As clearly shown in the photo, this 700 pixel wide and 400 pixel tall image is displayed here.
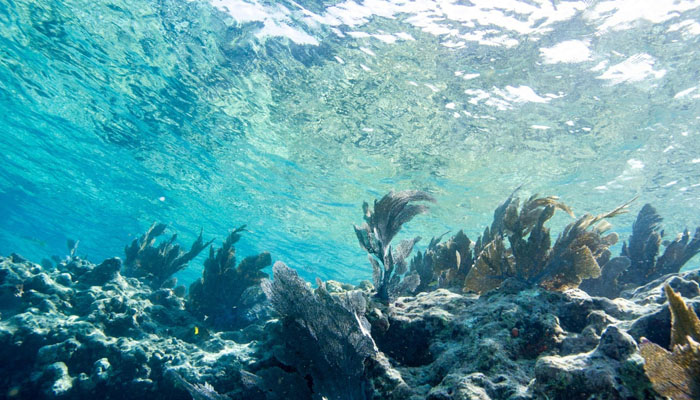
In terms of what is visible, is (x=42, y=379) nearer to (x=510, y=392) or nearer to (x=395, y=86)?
(x=510, y=392)

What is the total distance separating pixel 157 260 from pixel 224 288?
12.3 ft

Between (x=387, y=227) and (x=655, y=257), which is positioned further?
(x=655, y=257)

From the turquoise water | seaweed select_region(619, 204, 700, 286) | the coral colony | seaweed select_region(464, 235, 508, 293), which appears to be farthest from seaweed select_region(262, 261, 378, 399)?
the turquoise water

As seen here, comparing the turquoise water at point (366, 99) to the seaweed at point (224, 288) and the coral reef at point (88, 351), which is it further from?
the coral reef at point (88, 351)

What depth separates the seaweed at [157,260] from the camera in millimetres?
10094

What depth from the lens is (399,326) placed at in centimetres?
386

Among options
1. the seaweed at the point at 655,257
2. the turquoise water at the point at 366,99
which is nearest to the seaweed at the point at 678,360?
the seaweed at the point at 655,257

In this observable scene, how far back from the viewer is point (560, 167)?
13781 mm

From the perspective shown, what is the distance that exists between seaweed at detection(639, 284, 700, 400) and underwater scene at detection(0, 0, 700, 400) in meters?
0.01

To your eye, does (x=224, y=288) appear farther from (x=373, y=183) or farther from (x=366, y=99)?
(x=373, y=183)

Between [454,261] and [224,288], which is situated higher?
[224,288]

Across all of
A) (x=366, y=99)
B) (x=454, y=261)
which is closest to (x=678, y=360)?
(x=454, y=261)

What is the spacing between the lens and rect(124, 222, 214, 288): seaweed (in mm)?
10094

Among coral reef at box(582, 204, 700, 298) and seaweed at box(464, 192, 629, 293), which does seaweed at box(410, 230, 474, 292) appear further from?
coral reef at box(582, 204, 700, 298)
